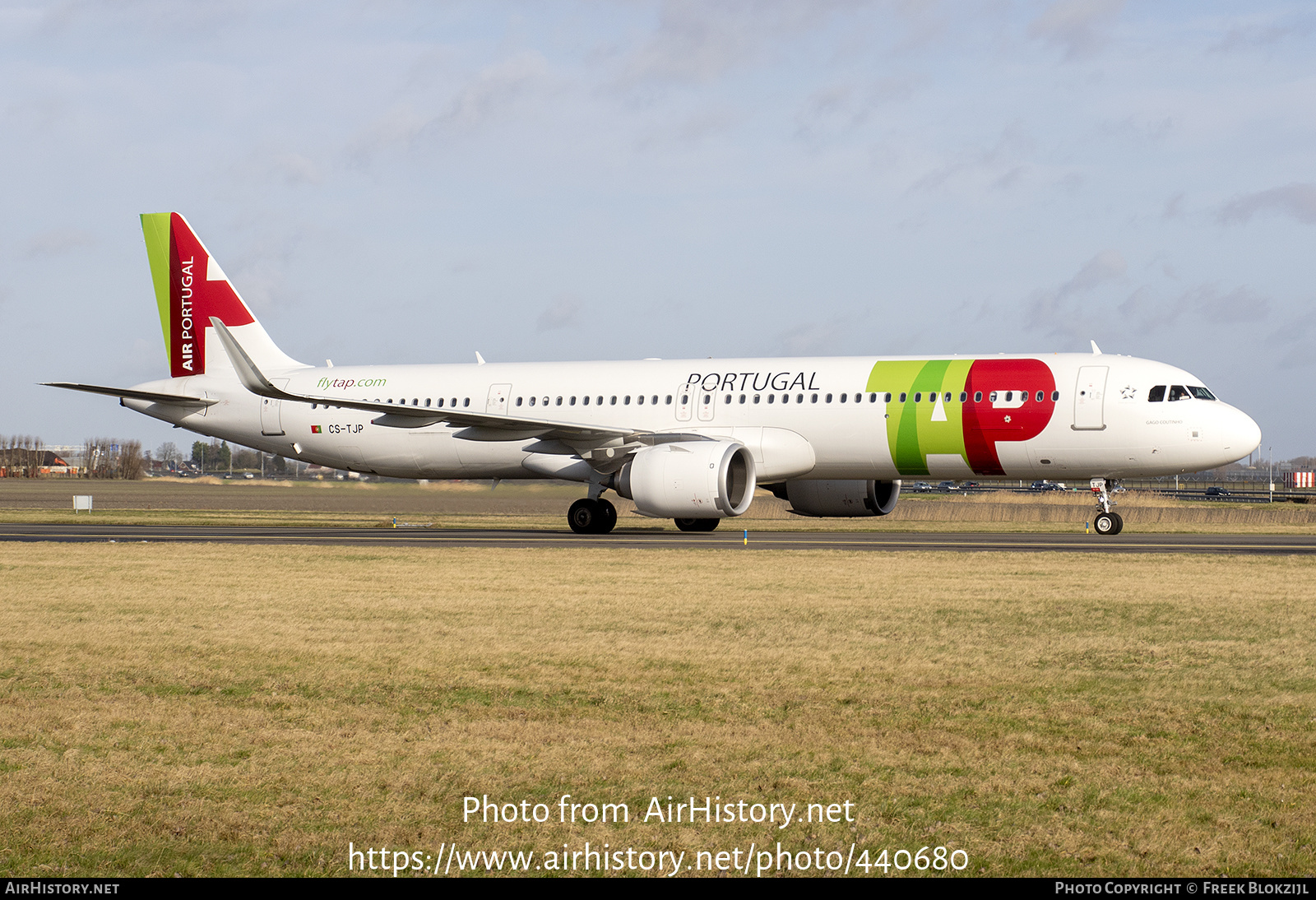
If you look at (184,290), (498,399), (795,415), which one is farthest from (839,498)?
(184,290)

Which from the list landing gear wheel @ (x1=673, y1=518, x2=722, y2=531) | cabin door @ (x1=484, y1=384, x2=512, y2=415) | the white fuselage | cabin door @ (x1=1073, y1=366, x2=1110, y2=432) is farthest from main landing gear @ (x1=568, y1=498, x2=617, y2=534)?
cabin door @ (x1=1073, y1=366, x2=1110, y2=432)

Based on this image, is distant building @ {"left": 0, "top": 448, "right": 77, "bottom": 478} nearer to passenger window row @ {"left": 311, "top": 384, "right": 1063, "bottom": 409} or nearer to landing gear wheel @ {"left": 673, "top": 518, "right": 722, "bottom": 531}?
passenger window row @ {"left": 311, "top": 384, "right": 1063, "bottom": 409}

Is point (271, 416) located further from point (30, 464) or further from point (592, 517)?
point (30, 464)

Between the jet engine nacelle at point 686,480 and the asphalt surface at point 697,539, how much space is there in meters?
0.70

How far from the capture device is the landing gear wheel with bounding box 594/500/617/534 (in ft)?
96.2

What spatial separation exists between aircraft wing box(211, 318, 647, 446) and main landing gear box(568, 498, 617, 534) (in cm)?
146

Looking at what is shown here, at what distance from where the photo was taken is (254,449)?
3453 centimetres

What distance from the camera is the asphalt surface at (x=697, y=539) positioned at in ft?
77.4

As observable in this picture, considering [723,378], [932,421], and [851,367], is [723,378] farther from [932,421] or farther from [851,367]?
[932,421]

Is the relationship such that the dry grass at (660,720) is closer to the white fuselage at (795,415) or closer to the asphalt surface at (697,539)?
the asphalt surface at (697,539)

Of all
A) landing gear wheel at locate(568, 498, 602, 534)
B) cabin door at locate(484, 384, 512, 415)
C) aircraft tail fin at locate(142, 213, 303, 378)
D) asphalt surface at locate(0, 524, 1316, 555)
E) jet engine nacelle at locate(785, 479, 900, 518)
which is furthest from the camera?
aircraft tail fin at locate(142, 213, 303, 378)
